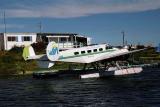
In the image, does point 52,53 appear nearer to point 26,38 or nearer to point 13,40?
point 13,40

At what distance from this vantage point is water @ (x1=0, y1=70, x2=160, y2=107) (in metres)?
41.3

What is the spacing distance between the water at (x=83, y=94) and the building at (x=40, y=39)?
68.7 meters

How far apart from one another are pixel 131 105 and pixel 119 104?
3.92 ft

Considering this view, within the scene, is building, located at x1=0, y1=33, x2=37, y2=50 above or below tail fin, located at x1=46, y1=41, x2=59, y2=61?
above

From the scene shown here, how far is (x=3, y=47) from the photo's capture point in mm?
127812

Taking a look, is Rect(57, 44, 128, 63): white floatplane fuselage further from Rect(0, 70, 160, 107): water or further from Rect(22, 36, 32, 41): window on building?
Rect(22, 36, 32, 41): window on building

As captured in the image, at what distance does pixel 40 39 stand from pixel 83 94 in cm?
8701

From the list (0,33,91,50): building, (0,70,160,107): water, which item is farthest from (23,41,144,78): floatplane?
(0,33,91,50): building

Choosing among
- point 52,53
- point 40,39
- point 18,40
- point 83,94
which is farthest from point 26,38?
point 83,94

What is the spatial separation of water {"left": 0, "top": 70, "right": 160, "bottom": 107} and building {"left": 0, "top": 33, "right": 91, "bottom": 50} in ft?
225

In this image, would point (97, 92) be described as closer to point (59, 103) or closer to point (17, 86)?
point (59, 103)

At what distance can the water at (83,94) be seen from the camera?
41344mm

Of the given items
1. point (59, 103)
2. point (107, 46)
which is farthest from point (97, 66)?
point (59, 103)

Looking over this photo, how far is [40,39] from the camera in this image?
13375cm
